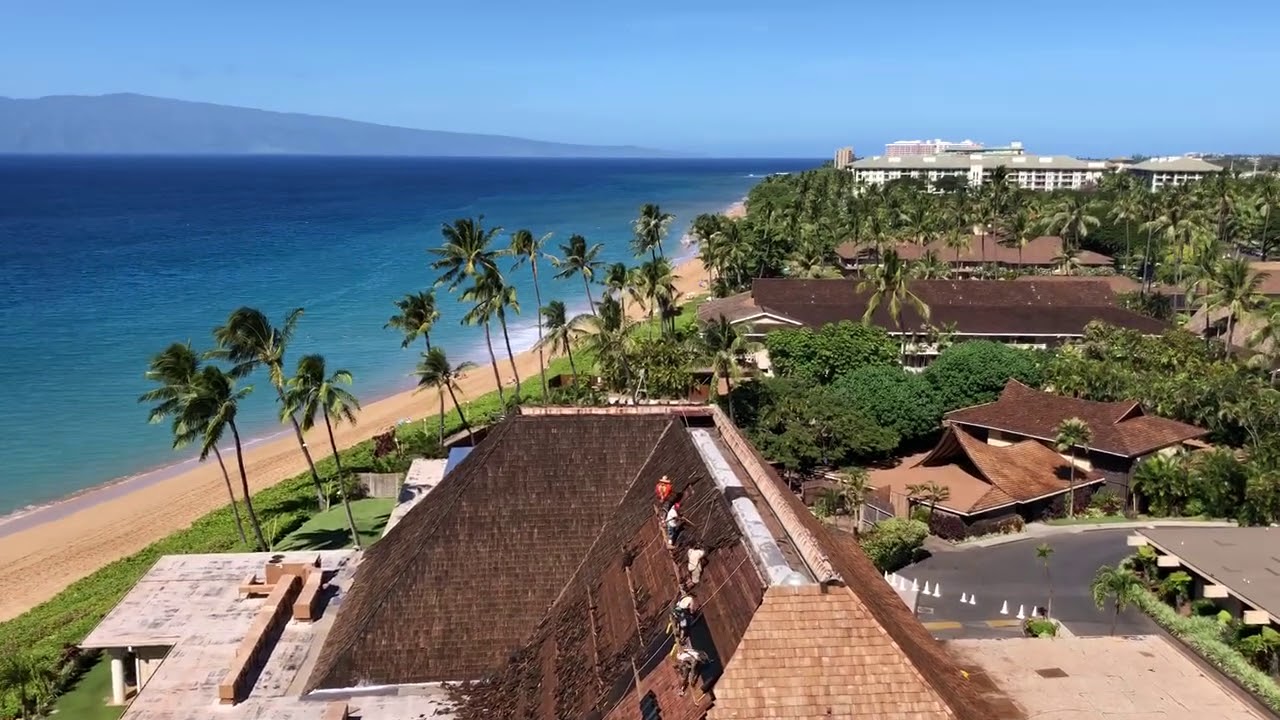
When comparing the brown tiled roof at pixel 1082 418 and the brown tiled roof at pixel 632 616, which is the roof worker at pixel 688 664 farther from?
the brown tiled roof at pixel 1082 418

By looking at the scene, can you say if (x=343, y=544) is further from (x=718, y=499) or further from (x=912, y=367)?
(x=912, y=367)

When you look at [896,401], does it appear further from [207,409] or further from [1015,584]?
[207,409]

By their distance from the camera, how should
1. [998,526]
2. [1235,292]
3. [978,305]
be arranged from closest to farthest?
→ [998,526] < [1235,292] < [978,305]

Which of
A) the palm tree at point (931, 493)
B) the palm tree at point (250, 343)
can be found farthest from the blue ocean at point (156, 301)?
the palm tree at point (931, 493)

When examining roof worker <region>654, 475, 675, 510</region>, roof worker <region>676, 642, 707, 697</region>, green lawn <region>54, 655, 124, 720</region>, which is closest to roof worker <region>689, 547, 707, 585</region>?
roof worker <region>676, 642, 707, 697</region>

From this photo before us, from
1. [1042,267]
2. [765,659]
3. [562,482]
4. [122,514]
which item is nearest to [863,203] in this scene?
[1042,267]

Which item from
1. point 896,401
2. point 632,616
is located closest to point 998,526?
point 896,401
